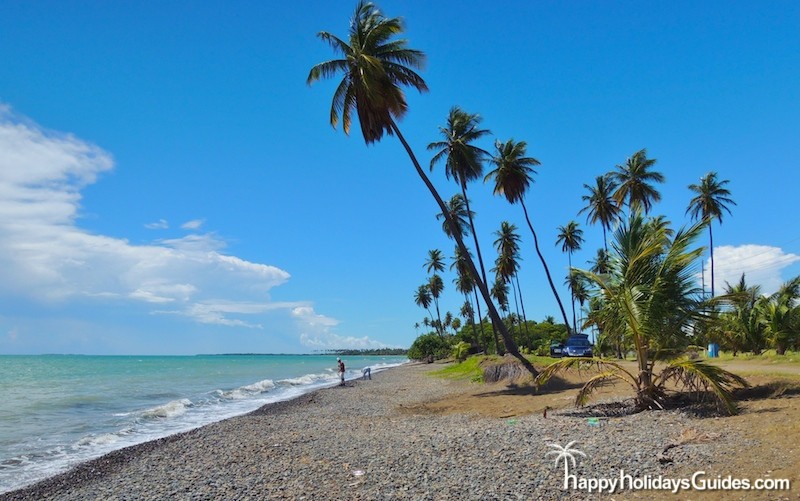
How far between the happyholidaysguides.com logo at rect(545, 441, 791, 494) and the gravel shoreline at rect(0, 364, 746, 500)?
0.41 feet

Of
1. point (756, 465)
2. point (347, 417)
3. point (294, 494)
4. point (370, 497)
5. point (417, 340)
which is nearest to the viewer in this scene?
point (756, 465)

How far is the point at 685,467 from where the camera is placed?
647cm

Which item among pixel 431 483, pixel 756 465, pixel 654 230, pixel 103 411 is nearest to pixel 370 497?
pixel 431 483

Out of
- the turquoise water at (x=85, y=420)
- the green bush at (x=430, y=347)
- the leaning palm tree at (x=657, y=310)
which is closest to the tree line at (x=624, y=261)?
the leaning palm tree at (x=657, y=310)

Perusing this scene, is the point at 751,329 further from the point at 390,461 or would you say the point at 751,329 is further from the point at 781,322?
the point at 390,461

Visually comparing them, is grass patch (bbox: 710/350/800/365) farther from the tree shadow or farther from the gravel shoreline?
the gravel shoreline

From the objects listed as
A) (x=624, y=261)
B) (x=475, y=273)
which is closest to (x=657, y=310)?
(x=624, y=261)

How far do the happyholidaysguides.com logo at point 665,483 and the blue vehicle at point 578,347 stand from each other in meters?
28.7

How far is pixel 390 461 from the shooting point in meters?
8.59

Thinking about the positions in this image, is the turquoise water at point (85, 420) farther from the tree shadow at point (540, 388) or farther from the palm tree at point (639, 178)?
the palm tree at point (639, 178)

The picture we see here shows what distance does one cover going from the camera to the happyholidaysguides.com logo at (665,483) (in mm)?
5573

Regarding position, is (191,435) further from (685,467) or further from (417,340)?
(417,340)

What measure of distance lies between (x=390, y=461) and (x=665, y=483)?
4274mm

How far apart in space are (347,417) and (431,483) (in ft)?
32.5
